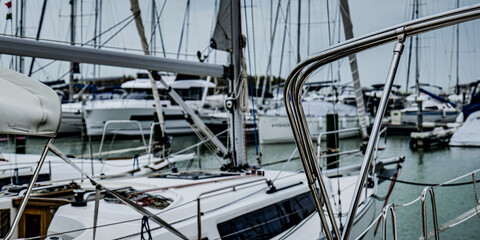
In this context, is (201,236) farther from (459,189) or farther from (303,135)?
(459,189)

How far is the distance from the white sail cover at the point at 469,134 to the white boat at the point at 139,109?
546 inches

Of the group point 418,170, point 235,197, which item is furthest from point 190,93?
point 235,197

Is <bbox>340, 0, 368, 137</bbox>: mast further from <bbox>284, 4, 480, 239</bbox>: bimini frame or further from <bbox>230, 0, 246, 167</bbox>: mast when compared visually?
<bbox>284, 4, 480, 239</bbox>: bimini frame

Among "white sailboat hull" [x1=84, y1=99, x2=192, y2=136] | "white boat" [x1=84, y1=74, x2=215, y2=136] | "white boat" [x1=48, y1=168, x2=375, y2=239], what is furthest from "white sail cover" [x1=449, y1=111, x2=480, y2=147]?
"white boat" [x1=48, y1=168, x2=375, y2=239]

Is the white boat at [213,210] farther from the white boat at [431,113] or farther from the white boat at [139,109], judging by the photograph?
the white boat at [431,113]

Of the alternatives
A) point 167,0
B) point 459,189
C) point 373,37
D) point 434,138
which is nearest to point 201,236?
point 373,37

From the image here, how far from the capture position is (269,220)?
486 centimetres

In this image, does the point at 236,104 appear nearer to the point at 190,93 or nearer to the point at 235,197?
the point at 235,197

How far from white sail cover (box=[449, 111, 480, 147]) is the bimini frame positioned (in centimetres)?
2210

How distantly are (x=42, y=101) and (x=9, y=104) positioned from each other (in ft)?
1.13

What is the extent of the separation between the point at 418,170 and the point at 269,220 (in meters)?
13.5

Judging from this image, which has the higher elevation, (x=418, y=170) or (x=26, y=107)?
(x=26, y=107)

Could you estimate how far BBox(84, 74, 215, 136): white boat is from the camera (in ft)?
86.6

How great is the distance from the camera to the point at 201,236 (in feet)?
13.2
